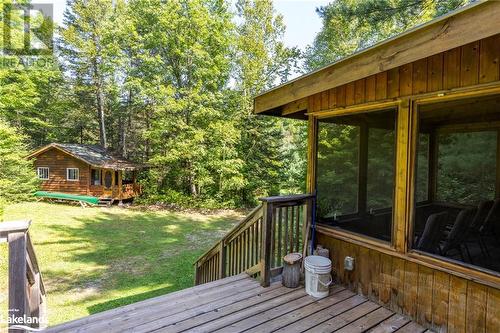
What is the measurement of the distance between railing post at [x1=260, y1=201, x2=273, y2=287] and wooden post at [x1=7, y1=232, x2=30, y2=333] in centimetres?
212

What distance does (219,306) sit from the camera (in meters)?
2.64

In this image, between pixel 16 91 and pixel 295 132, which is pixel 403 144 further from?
pixel 16 91

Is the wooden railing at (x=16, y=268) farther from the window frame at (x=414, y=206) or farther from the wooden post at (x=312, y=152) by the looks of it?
the window frame at (x=414, y=206)

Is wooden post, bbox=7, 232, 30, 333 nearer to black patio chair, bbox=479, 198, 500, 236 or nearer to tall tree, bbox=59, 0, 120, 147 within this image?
black patio chair, bbox=479, 198, 500, 236

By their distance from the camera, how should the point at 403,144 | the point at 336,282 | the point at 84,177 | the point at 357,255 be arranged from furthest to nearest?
the point at 84,177 < the point at 336,282 < the point at 357,255 < the point at 403,144

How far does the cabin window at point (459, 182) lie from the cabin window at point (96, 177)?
15.9 meters

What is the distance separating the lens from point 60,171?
1563cm

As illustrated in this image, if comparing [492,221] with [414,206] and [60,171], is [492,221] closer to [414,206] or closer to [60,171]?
[414,206]

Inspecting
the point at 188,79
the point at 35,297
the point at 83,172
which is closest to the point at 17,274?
the point at 35,297

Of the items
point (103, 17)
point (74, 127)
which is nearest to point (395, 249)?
point (103, 17)

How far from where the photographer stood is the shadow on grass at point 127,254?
560 cm

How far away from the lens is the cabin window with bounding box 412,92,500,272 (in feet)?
8.42

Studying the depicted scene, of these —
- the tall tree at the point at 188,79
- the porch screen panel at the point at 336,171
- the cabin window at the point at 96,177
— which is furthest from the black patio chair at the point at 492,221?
the cabin window at the point at 96,177

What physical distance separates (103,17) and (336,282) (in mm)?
20584
